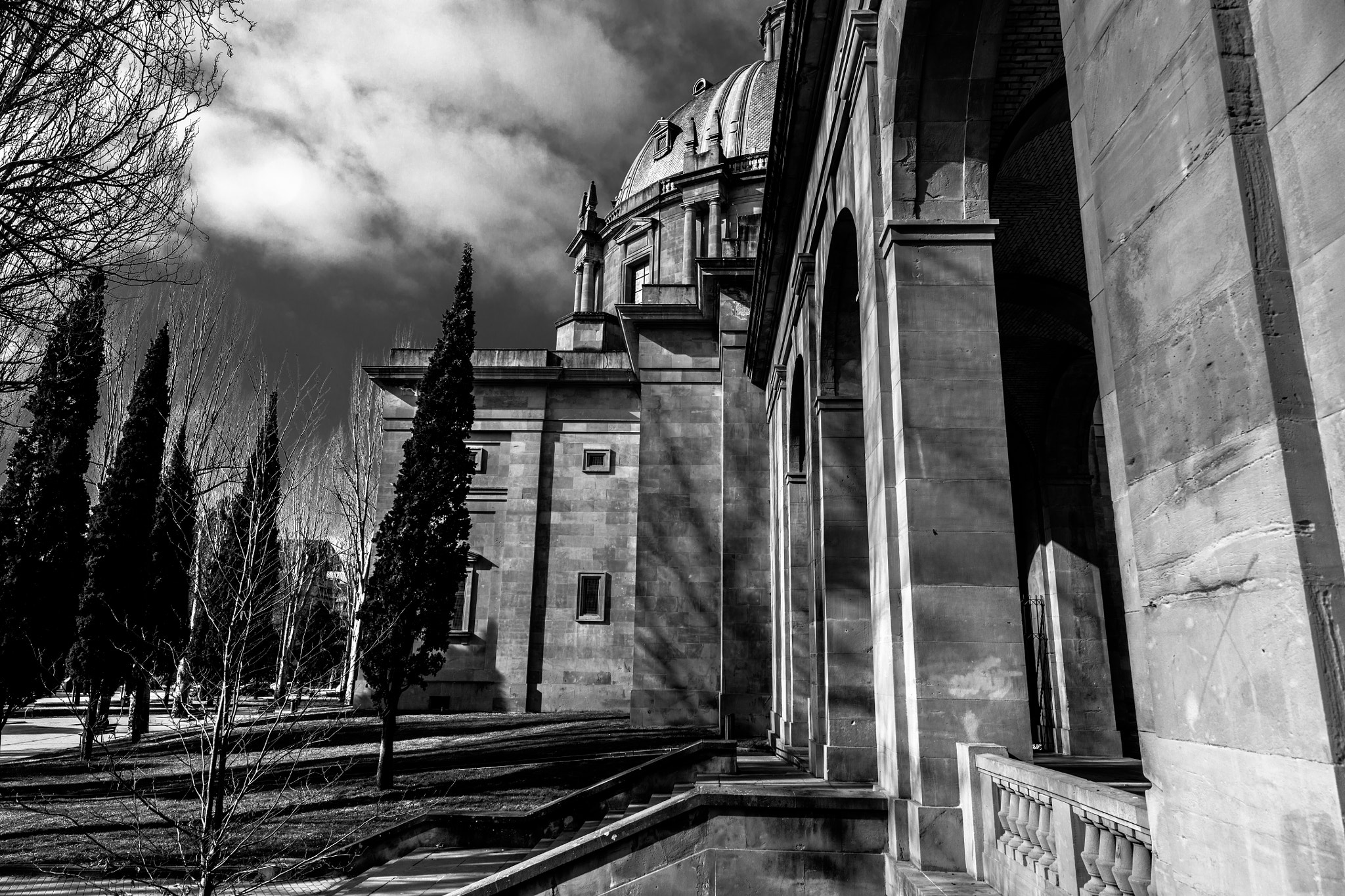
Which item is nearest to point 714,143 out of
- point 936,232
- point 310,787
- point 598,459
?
point 598,459

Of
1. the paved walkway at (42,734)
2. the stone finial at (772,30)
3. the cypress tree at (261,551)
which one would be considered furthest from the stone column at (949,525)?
the stone finial at (772,30)

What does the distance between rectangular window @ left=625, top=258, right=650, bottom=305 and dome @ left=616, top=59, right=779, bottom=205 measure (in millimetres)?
4474

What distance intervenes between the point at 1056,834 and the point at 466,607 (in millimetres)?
24882

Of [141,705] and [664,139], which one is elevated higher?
[664,139]

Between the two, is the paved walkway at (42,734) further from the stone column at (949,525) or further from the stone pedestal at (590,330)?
the stone pedestal at (590,330)

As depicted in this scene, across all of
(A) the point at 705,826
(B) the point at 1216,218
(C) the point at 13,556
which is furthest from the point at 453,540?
(B) the point at 1216,218

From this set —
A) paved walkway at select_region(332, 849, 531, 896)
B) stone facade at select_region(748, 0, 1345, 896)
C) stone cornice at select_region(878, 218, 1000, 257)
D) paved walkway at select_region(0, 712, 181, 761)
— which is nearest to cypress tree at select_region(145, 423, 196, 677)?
paved walkway at select_region(0, 712, 181, 761)

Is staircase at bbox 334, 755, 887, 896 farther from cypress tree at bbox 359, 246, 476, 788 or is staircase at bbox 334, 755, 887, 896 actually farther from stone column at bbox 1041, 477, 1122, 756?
stone column at bbox 1041, 477, 1122, 756

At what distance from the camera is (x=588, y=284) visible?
43.8m

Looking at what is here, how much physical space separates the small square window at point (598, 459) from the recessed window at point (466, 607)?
530 centimetres

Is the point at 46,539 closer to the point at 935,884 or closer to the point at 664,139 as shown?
the point at 935,884

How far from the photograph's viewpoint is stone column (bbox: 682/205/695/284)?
37438 mm

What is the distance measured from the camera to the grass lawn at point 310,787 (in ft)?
34.3

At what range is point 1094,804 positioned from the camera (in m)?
3.91
